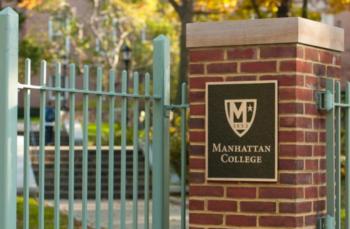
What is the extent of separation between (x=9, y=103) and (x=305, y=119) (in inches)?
78.5

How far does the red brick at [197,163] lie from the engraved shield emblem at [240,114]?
12.5 inches

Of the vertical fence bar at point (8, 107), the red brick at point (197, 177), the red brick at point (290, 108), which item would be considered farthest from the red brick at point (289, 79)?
the vertical fence bar at point (8, 107)

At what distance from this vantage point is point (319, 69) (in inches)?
257

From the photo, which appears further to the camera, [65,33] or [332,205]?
[65,33]

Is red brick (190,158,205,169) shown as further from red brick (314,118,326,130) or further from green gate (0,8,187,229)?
red brick (314,118,326,130)

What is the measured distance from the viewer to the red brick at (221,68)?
633cm

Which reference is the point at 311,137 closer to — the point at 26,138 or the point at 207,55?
the point at 207,55

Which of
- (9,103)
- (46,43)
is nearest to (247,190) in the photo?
(9,103)

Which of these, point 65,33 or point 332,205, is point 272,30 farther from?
point 65,33

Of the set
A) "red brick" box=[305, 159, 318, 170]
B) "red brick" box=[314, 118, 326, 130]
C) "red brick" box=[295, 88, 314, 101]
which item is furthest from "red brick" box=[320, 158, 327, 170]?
"red brick" box=[295, 88, 314, 101]

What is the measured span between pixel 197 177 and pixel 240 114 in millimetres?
522

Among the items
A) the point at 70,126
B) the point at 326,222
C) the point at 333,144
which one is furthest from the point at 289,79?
the point at 70,126

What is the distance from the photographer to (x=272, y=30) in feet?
20.3

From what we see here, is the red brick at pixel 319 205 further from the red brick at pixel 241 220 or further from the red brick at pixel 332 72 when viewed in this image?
the red brick at pixel 332 72
